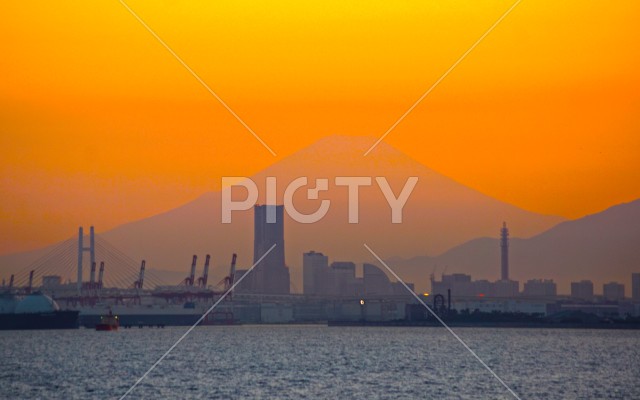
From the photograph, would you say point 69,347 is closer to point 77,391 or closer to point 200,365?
point 200,365

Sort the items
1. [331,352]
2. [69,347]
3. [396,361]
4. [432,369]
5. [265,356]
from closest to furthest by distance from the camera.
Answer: [432,369] → [396,361] → [265,356] → [331,352] → [69,347]

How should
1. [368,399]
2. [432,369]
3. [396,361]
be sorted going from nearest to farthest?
[368,399] → [432,369] → [396,361]

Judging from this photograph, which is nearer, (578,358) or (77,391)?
(77,391)

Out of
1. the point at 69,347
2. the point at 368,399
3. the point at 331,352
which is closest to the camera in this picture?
the point at 368,399

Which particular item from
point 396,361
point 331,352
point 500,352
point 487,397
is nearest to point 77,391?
point 487,397

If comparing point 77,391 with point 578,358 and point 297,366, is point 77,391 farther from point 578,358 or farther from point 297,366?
point 578,358

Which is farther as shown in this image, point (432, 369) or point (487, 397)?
point (432, 369)

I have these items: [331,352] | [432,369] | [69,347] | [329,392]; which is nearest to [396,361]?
[432,369]

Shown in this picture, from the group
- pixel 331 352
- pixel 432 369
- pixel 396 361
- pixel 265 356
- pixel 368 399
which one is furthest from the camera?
pixel 331 352
